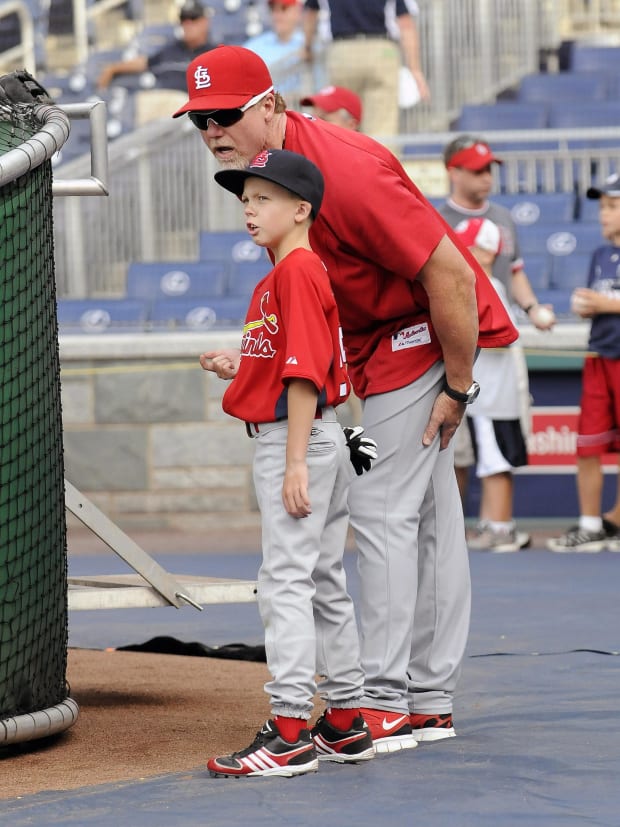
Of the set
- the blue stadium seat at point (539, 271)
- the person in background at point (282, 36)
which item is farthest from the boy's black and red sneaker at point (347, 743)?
the person in background at point (282, 36)

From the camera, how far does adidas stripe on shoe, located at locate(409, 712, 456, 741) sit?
4.20m

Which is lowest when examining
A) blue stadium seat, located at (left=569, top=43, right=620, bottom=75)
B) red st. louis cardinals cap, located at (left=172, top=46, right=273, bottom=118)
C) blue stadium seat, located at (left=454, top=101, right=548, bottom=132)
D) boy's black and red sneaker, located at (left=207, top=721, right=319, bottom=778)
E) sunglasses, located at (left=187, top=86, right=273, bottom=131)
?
blue stadium seat, located at (left=454, top=101, right=548, bottom=132)

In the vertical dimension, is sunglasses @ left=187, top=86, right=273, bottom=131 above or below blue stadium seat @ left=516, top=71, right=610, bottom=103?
above

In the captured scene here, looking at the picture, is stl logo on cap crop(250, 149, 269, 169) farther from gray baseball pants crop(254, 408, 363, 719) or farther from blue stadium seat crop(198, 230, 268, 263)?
blue stadium seat crop(198, 230, 268, 263)

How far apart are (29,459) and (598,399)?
489 centimetres

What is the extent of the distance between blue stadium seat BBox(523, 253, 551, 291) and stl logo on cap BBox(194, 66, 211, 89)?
24.6 ft

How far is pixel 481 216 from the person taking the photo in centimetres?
838

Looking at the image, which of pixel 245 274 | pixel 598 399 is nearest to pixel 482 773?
pixel 598 399

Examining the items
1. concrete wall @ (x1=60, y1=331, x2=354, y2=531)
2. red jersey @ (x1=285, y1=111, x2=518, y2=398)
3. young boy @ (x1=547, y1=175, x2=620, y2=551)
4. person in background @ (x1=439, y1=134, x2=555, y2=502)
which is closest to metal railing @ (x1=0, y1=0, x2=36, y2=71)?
concrete wall @ (x1=60, y1=331, x2=354, y2=531)

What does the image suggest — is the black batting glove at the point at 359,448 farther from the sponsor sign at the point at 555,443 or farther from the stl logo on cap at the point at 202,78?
the sponsor sign at the point at 555,443

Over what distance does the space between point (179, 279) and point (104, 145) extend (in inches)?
278

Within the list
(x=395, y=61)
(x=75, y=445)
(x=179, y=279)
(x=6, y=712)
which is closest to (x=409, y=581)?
(x=6, y=712)

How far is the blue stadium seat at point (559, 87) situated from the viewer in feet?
48.3

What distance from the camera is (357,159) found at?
397 cm
